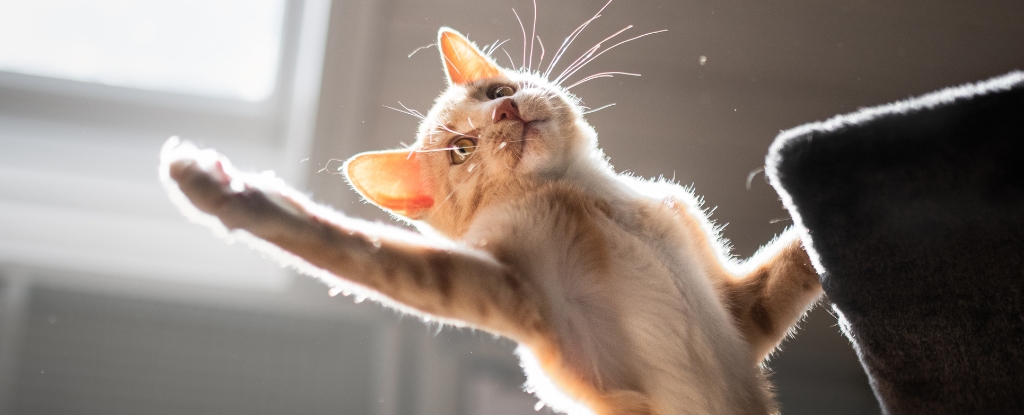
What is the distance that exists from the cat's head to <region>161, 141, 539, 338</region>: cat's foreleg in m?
0.21

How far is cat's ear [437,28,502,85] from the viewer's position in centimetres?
107

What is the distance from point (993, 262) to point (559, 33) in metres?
0.83

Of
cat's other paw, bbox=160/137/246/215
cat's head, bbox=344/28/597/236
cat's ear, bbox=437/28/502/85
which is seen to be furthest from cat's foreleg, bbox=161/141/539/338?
cat's ear, bbox=437/28/502/85

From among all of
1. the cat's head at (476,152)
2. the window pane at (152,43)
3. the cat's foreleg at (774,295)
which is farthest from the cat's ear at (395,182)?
the cat's foreleg at (774,295)

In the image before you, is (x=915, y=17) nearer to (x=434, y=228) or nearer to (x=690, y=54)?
(x=690, y=54)

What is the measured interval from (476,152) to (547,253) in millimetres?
250

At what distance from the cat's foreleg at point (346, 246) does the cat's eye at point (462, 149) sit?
0.29 metres

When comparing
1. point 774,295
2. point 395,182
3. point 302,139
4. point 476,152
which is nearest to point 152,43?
point 302,139

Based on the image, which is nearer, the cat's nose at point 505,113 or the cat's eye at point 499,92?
the cat's nose at point 505,113

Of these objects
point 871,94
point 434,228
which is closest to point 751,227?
point 871,94

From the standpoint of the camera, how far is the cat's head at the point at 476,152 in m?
0.87

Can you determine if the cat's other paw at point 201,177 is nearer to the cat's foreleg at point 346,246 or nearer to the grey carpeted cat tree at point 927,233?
the cat's foreleg at point 346,246

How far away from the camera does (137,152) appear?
109 cm

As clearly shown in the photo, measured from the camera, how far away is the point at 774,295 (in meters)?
0.84
